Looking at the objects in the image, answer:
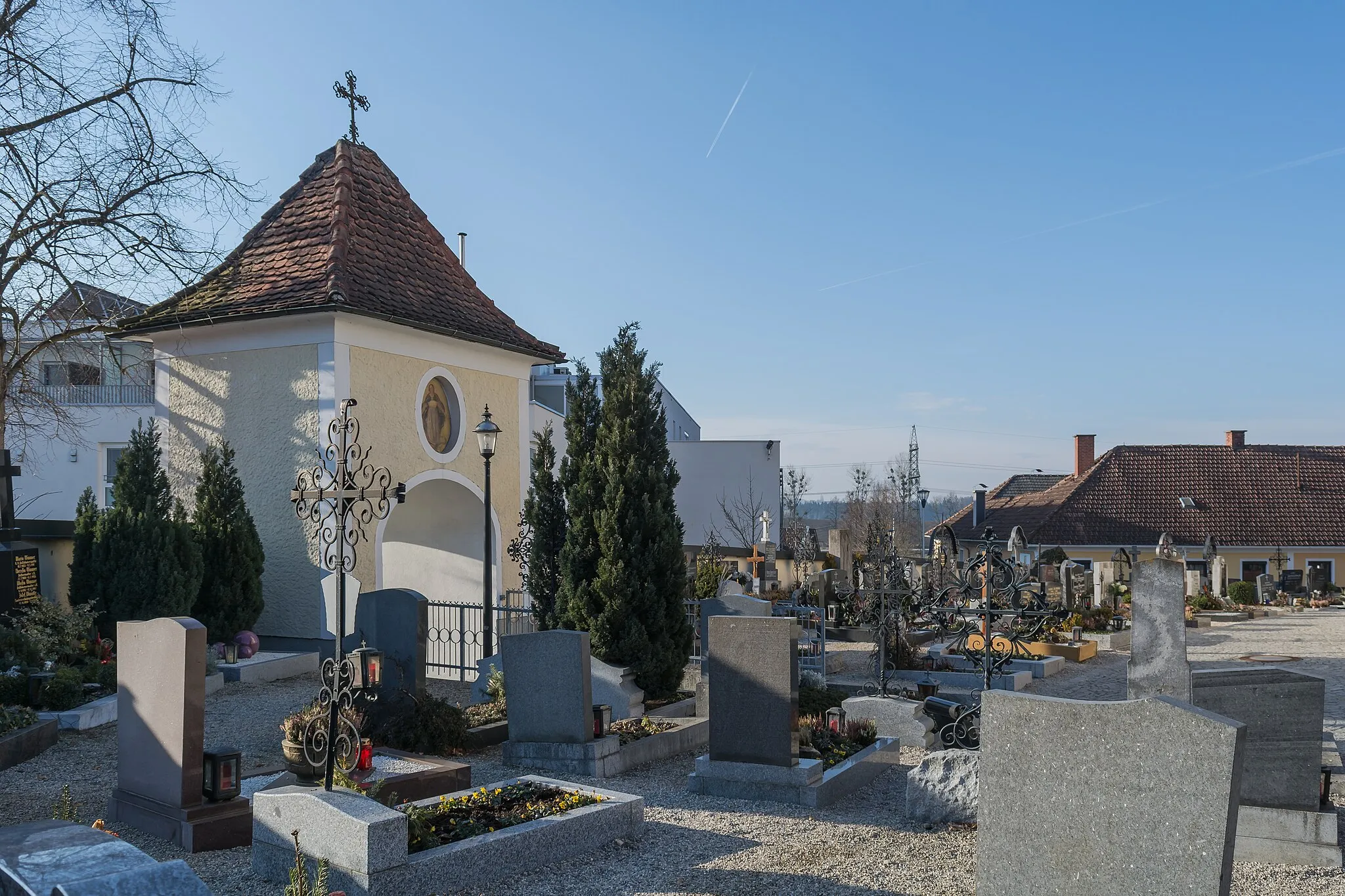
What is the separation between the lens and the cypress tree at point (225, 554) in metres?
13.8

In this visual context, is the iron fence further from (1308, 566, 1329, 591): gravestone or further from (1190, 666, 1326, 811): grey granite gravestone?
(1308, 566, 1329, 591): gravestone

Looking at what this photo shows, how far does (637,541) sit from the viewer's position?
11.8 meters

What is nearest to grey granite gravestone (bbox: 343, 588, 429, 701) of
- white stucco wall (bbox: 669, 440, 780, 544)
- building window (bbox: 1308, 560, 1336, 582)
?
white stucco wall (bbox: 669, 440, 780, 544)

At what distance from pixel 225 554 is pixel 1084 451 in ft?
133

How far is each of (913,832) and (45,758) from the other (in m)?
7.63

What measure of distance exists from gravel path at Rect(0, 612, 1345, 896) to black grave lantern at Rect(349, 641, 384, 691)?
1222mm

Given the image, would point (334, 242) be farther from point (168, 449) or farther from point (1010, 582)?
point (1010, 582)

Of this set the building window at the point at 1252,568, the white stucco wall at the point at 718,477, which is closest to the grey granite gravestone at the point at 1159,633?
the white stucco wall at the point at 718,477

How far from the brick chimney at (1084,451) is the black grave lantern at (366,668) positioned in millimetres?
42048

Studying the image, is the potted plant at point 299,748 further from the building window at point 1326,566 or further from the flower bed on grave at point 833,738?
the building window at point 1326,566

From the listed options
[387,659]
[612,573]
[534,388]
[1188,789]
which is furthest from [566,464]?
[534,388]

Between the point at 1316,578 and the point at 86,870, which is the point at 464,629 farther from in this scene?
the point at 1316,578

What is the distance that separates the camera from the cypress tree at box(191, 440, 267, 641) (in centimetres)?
1380

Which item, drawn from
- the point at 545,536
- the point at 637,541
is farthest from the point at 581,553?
the point at 545,536
